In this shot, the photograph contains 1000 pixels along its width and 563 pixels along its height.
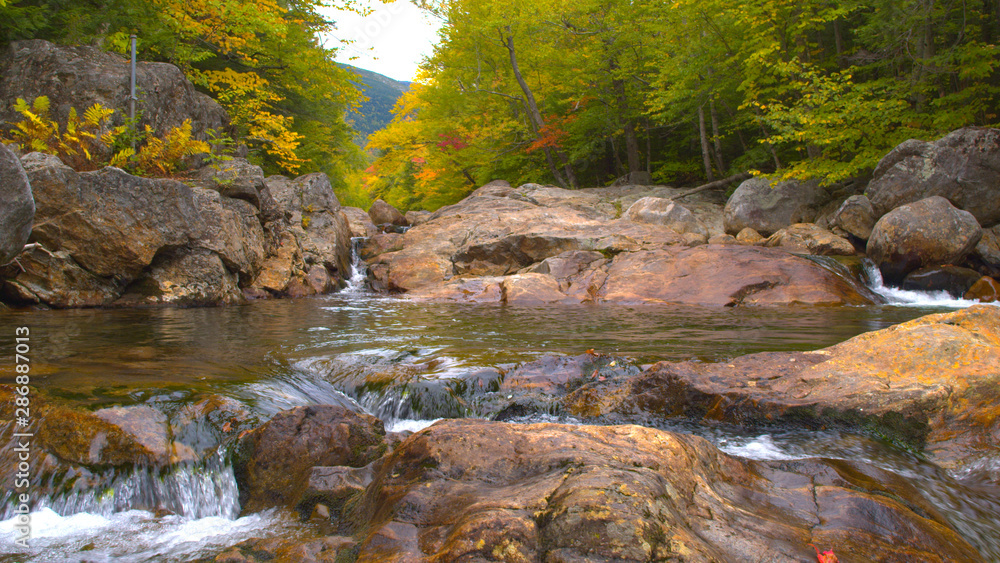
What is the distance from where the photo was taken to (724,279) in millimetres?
10398

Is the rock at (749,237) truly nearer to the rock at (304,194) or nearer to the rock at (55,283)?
the rock at (304,194)

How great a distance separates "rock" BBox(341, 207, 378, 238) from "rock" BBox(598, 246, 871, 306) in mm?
9380

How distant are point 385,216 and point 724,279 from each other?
535 inches

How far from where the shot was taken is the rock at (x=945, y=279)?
975cm

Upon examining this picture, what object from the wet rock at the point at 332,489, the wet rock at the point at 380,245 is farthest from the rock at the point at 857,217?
the wet rock at the point at 332,489

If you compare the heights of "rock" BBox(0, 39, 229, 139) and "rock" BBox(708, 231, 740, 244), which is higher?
"rock" BBox(0, 39, 229, 139)

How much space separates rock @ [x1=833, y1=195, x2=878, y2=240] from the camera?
1206 centimetres

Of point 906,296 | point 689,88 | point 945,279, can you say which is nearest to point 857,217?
point 945,279

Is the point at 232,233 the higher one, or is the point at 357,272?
the point at 232,233

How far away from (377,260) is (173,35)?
7.35 metres

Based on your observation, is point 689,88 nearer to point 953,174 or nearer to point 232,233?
point 953,174

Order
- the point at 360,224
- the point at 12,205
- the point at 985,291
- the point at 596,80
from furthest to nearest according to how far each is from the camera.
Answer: the point at 596,80 → the point at 360,224 → the point at 985,291 → the point at 12,205

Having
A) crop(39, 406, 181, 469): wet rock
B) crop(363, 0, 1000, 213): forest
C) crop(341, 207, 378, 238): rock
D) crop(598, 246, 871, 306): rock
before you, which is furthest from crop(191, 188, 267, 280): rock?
crop(363, 0, 1000, 213): forest

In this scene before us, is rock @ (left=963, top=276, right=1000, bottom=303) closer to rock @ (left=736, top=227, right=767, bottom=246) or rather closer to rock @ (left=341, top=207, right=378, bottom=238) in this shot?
rock @ (left=736, top=227, right=767, bottom=246)
